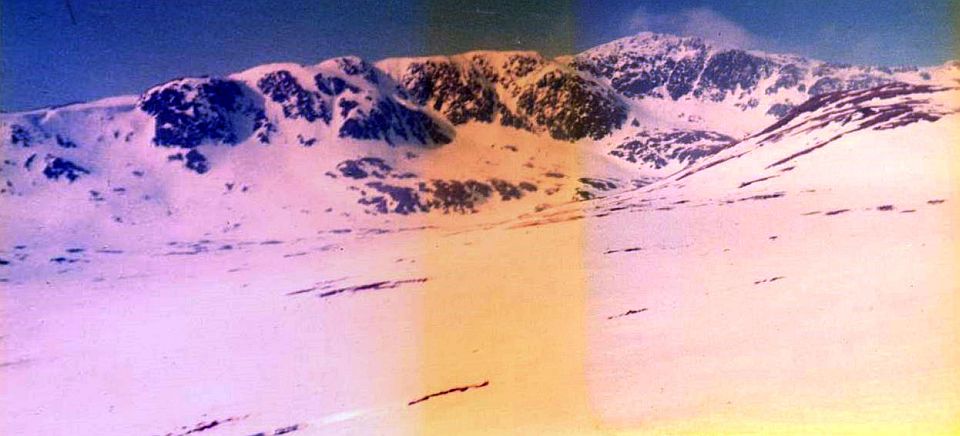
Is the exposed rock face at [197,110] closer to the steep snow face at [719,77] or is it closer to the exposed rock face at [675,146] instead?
the steep snow face at [719,77]

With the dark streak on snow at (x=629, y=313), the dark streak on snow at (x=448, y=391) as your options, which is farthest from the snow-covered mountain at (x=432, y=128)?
the dark streak on snow at (x=448, y=391)

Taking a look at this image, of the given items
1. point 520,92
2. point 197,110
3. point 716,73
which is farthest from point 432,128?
point 716,73

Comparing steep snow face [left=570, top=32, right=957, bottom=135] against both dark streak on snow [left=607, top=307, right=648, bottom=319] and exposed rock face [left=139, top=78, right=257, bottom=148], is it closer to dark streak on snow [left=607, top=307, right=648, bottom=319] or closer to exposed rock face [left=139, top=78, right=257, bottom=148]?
dark streak on snow [left=607, top=307, right=648, bottom=319]

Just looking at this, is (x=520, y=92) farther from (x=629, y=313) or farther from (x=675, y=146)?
(x=629, y=313)

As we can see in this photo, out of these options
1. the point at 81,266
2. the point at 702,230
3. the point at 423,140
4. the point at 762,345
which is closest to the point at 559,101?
the point at 423,140

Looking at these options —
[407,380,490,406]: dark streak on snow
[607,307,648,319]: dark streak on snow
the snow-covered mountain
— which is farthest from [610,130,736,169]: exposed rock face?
[407,380,490,406]: dark streak on snow

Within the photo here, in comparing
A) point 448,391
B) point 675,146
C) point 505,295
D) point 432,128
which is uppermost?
point 432,128

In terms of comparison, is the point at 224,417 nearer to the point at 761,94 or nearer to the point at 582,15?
the point at 582,15
